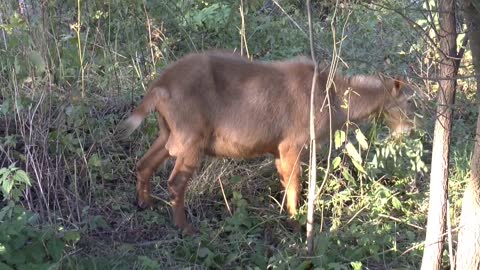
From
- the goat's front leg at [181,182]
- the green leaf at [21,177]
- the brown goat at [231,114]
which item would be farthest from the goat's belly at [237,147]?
the green leaf at [21,177]

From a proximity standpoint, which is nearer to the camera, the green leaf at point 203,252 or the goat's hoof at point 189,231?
the green leaf at point 203,252

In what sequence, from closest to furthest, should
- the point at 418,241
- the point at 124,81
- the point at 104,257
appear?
1. the point at 104,257
2. the point at 418,241
3. the point at 124,81

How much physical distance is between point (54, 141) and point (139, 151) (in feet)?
2.59

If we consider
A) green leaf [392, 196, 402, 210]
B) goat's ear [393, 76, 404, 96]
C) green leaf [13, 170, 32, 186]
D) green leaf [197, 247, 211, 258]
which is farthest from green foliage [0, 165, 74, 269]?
goat's ear [393, 76, 404, 96]

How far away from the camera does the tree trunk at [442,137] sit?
14.4 feet

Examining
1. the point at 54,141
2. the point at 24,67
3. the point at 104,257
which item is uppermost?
the point at 24,67

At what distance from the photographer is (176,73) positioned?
5969 millimetres

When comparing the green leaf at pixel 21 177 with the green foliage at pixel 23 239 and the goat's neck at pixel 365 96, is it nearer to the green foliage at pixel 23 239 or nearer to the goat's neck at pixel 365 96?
the green foliage at pixel 23 239

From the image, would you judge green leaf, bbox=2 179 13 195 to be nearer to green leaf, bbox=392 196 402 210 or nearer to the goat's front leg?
the goat's front leg

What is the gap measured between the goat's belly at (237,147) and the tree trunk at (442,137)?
1748 mm

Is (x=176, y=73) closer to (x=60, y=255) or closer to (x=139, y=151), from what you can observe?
(x=139, y=151)

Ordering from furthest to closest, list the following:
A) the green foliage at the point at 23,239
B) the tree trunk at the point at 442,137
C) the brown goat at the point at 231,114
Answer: the brown goat at the point at 231,114, the green foliage at the point at 23,239, the tree trunk at the point at 442,137

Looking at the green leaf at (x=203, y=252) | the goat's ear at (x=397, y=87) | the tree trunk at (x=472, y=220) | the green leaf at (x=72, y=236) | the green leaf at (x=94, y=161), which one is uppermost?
the goat's ear at (x=397, y=87)

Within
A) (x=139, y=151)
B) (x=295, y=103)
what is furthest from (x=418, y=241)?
(x=139, y=151)
